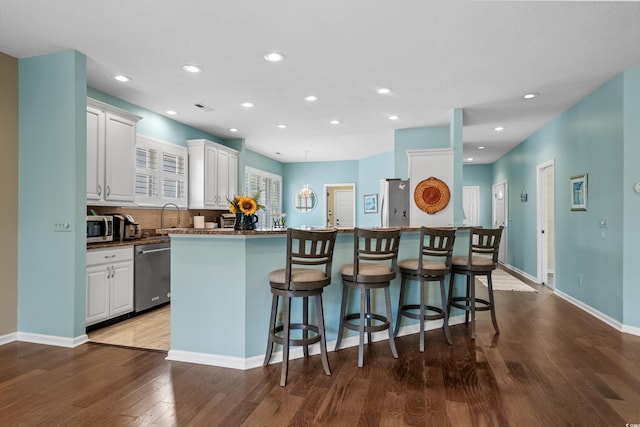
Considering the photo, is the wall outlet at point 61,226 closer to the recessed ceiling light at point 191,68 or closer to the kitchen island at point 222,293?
the kitchen island at point 222,293

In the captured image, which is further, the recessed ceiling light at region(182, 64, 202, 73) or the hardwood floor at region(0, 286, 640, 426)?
the recessed ceiling light at region(182, 64, 202, 73)

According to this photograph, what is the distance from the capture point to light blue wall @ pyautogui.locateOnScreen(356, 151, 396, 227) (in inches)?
343

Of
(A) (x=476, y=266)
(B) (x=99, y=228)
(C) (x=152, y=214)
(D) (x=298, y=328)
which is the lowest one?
(D) (x=298, y=328)

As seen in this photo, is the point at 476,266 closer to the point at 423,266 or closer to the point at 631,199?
the point at 423,266

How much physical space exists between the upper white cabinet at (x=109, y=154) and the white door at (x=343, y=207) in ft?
21.4

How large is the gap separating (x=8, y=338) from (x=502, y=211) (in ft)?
30.2

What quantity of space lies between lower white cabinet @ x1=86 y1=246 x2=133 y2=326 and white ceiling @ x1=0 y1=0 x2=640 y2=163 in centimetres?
191

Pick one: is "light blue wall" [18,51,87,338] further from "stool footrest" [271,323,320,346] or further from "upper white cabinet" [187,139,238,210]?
"upper white cabinet" [187,139,238,210]

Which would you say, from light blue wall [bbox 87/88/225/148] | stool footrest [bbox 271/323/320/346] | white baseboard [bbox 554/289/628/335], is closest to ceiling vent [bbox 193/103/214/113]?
light blue wall [bbox 87/88/225/148]

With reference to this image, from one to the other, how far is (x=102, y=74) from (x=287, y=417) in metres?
3.80

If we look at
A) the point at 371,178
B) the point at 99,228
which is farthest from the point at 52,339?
the point at 371,178

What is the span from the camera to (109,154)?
4113 millimetres

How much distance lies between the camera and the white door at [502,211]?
335 inches

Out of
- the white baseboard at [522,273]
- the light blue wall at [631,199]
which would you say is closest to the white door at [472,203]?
the white baseboard at [522,273]
